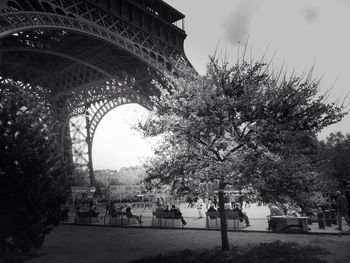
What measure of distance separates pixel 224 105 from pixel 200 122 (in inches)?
43.6

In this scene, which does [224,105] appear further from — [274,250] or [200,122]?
[274,250]

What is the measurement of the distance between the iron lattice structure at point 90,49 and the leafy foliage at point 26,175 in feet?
35.0

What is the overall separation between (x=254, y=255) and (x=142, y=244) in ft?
17.4

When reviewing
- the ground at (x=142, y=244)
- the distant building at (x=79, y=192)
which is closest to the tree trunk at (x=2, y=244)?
the ground at (x=142, y=244)

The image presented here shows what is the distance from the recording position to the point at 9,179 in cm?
1227

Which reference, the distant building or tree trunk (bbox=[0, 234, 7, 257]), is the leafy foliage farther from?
the distant building

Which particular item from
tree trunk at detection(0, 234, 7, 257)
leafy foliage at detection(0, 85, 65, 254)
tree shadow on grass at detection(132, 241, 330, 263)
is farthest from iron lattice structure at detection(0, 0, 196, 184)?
tree shadow on grass at detection(132, 241, 330, 263)

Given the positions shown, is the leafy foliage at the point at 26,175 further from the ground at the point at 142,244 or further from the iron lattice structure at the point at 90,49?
the iron lattice structure at the point at 90,49

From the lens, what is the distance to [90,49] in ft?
131

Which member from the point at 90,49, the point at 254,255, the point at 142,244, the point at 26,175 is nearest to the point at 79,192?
the point at 90,49

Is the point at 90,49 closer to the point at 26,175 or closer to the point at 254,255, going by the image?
the point at 26,175

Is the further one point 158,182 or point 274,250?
point 158,182

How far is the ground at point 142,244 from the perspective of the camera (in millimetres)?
11992

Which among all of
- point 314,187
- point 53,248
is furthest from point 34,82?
point 314,187
